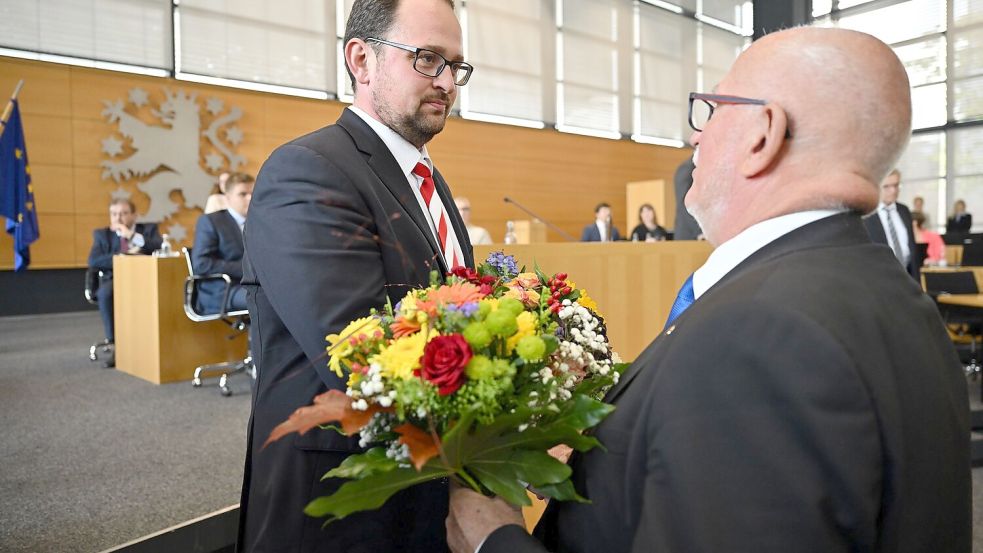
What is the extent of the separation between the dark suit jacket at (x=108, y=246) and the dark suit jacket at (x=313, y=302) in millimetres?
6353

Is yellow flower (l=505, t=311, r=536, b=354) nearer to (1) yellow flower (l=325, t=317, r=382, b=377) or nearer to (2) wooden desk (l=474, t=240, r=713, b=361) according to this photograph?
(1) yellow flower (l=325, t=317, r=382, b=377)

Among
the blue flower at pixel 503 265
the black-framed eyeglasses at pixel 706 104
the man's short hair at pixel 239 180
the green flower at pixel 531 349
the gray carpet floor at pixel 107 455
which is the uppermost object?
the man's short hair at pixel 239 180

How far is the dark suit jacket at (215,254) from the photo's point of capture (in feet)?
16.9

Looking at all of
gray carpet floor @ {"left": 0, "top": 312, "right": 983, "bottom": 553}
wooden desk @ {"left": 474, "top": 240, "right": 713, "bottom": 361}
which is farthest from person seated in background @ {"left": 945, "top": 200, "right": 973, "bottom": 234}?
wooden desk @ {"left": 474, "top": 240, "right": 713, "bottom": 361}

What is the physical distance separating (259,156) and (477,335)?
10856 millimetres

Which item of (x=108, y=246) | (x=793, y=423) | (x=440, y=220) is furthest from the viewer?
(x=108, y=246)

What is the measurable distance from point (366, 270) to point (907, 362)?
763 mm

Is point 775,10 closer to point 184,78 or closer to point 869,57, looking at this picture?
point 869,57

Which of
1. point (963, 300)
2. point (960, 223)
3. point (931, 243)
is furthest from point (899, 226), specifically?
point (960, 223)

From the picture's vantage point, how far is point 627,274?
12.8ft

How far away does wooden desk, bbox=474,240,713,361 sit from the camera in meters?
3.56

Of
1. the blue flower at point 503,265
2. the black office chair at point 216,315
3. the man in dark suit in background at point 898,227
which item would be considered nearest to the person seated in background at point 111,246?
the black office chair at point 216,315

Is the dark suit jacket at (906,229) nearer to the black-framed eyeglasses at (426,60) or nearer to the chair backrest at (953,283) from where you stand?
the chair backrest at (953,283)

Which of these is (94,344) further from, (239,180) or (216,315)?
(239,180)
